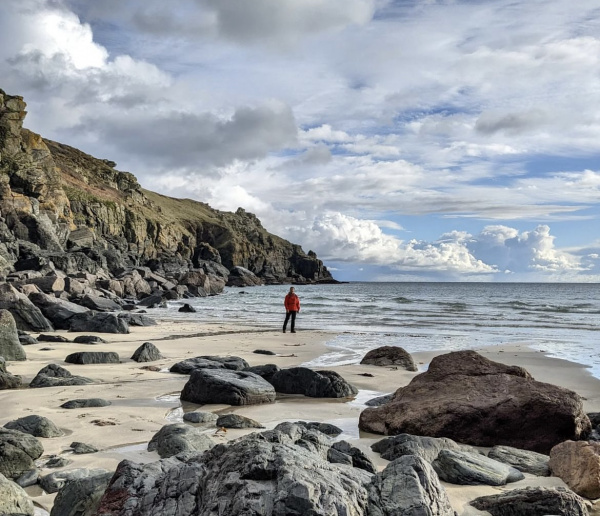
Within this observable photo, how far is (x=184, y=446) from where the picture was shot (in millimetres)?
4984

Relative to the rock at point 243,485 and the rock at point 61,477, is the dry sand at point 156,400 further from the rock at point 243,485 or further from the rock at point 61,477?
the rock at point 243,485

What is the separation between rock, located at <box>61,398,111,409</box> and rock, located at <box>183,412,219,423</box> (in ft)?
4.48

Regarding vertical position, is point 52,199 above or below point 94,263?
above

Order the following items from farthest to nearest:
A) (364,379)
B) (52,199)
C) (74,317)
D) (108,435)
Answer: (52,199)
(74,317)
(364,379)
(108,435)

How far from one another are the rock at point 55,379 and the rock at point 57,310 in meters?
9.16

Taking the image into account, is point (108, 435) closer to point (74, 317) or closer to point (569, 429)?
point (569, 429)

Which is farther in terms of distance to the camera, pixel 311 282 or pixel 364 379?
pixel 311 282

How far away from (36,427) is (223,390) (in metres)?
2.64

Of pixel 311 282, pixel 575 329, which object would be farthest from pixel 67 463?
pixel 311 282

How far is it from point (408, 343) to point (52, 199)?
5577 centimetres

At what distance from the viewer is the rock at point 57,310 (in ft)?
58.0

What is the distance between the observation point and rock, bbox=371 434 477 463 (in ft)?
16.8

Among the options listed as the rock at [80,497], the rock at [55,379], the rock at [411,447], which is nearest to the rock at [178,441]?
the rock at [80,497]

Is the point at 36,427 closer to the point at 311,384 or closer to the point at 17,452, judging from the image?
the point at 17,452
